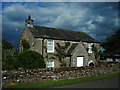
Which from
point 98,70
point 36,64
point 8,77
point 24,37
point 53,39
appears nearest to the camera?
point 8,77

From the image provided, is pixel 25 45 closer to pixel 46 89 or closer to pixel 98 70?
pixel 98 70

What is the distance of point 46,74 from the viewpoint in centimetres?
1352

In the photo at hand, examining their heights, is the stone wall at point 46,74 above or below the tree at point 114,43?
below

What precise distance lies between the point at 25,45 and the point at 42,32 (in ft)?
12.9

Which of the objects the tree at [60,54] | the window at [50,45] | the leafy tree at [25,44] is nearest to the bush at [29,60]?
the window at [50,45]

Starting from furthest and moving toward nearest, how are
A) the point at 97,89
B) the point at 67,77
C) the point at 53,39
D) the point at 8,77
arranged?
1. the point at 53,39
2. the point at 67,77
3. the point at 8,77
4. the point at 97,89

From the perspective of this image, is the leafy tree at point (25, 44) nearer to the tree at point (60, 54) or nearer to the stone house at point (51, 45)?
the stone house at point (51, 45)

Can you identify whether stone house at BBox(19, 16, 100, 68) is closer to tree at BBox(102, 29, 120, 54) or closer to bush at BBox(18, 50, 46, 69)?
bush at BBox(18, 50, 46, 69)

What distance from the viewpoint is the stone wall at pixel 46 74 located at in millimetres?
11727

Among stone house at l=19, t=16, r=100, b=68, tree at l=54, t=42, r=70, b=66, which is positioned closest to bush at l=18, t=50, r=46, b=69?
stone house at l=19, t=16, r=100, b=68

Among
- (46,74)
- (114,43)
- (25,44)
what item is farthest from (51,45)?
(114,43)

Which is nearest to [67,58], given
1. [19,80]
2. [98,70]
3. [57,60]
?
[57,60]

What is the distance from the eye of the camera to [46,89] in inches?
388

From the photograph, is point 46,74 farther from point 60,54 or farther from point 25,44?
point 25,44
